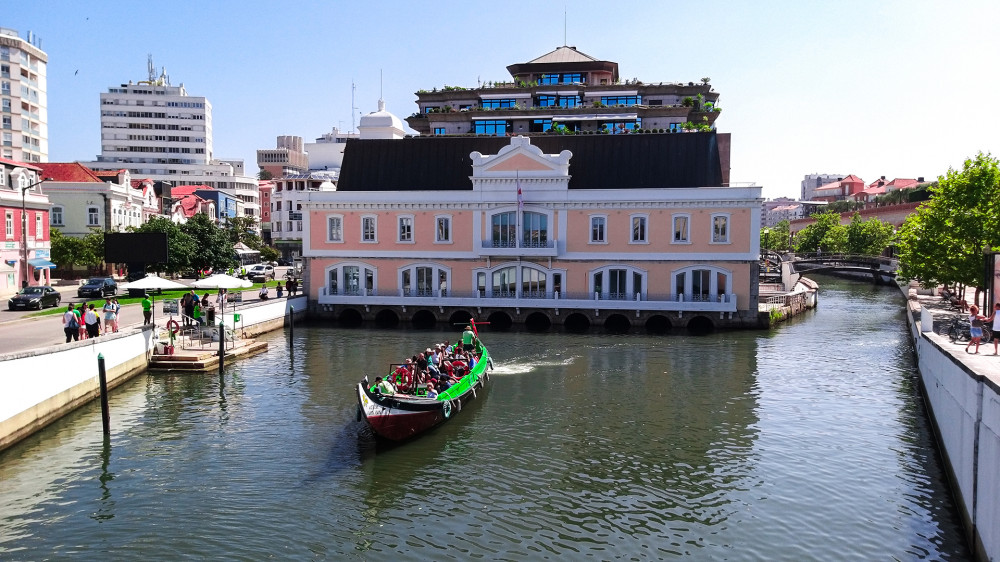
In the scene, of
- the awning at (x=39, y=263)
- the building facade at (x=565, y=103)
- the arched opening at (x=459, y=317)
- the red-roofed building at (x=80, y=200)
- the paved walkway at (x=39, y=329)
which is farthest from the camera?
the building facade at (x=565, y=103)

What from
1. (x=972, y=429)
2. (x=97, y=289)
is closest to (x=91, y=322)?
(x=97, y=289)

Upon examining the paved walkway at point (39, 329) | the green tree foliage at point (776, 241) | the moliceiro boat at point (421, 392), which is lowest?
the moliceiro boat at point (421, 392)

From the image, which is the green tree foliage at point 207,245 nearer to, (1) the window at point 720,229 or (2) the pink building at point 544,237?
(2) the pink building at point 544,237

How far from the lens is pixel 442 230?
4859 cm

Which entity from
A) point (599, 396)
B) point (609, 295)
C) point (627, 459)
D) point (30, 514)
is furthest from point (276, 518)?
point (609, 295)

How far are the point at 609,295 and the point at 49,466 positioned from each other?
32.6 meters

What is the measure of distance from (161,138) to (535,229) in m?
117

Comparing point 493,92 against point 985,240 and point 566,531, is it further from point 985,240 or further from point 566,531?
point 566,531

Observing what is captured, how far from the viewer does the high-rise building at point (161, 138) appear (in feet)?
458

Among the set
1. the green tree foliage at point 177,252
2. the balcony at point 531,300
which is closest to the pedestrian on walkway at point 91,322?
the balcony at point 531,300

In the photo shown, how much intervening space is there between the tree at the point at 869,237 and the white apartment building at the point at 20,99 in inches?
4221

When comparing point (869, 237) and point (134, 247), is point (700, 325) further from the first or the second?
point (869, 237)

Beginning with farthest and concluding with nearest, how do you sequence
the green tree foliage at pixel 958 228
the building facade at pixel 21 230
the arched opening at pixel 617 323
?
the building facade at pixel 21 230 < the arched opening at pixel 617 323 < the green tree foliage at pixel 958 228

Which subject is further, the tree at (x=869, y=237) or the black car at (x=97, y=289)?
the tree at (x=869, y=237)
